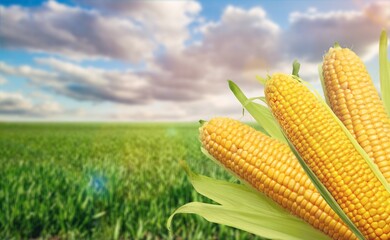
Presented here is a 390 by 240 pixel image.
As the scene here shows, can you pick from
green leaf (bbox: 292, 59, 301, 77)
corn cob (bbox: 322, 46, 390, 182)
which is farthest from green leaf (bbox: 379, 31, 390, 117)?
green leaf (bbox: 292, 59, 301, 77)

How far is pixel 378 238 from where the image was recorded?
1.71 m

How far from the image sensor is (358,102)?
2.13m

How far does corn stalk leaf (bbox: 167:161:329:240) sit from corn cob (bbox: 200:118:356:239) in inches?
2.7

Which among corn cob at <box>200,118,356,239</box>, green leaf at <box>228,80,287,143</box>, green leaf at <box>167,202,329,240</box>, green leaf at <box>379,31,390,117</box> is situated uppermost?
green leaf at <box>379,31,390,117</box>

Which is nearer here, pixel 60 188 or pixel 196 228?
pixel 196 228

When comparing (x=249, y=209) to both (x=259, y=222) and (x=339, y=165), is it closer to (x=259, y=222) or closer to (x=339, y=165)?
(x=259, y=222)

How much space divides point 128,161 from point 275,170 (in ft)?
53.6

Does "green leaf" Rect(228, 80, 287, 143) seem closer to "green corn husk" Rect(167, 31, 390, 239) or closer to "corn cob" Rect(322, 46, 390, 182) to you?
"green corn husk" Rect(167, 31, 390, 239)

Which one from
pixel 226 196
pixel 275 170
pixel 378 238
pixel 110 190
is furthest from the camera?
pixel 110 190

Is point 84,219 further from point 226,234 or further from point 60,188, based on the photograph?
point 226,234

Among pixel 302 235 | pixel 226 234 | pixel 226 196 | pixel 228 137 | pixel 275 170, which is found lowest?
pixel 226 234

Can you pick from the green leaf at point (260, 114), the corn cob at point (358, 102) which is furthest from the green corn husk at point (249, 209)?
the corn cob at point (358, 102)

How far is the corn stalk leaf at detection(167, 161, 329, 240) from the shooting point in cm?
207

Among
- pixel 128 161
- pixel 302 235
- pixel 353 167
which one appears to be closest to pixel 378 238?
pixel 353 167
